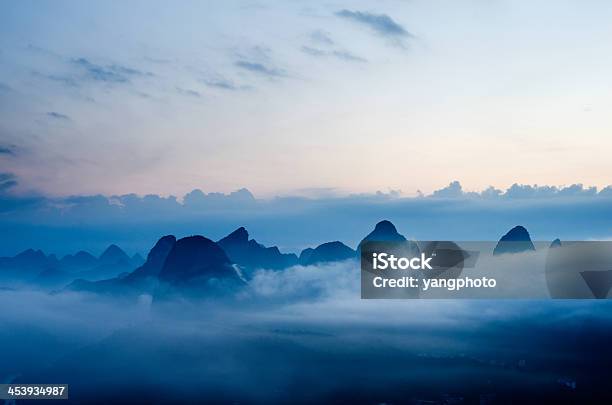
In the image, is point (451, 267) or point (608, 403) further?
point (608, 403)

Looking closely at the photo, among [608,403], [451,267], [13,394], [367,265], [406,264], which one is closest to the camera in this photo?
[13,394]

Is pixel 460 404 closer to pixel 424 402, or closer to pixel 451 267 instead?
pixel 424 402

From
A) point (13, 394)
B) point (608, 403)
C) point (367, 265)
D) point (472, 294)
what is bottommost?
point (608, 403)

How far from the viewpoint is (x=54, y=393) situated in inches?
1944

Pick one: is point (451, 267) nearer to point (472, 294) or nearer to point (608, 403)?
point (472, 294)

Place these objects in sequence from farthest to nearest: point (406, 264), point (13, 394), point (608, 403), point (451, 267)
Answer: point (608, 403) → point (451, 267) → point (406, 264) → point (13, 394)

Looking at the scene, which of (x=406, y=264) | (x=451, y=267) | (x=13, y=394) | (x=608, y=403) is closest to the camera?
(x=13, y=394)

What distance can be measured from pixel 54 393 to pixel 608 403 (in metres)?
214

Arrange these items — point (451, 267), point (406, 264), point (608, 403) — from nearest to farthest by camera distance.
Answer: point (406, 264), point (451, 267), point (608, 403)

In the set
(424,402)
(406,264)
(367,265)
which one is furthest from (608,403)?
(406,264)

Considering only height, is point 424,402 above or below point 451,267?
below

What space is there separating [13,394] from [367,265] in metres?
47.1

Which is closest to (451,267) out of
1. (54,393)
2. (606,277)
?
(606,277)

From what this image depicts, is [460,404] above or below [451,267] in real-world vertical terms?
below
